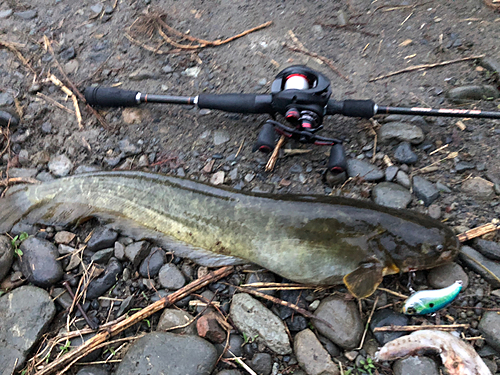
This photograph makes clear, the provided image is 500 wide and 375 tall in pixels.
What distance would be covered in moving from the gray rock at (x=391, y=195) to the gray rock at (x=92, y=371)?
2.47 meters

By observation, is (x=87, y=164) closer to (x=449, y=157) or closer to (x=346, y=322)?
(x=346, y=322)

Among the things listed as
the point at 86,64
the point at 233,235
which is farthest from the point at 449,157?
the point at 86,64

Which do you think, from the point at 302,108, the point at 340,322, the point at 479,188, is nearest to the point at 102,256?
the point at 340,322

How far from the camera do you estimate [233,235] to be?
280cm

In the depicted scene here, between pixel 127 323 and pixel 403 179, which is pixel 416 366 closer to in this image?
pixel 403 179

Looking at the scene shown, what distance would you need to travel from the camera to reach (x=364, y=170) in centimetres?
310

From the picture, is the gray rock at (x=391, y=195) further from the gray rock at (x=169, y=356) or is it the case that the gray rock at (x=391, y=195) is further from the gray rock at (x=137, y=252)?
the gray rock at (x=137, y=252)

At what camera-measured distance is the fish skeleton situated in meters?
2.57

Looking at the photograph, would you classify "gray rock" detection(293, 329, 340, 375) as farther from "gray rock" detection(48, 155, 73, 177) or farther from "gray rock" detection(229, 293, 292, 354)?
"gray rock" detection(48, 155, 73, 177)

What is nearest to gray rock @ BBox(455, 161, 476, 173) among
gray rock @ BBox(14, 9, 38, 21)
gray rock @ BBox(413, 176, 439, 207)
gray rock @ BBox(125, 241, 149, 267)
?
gray rock @ BBox(413, 176, 439, 207)

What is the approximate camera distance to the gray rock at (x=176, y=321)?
2627mm

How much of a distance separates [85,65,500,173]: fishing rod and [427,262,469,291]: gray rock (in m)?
1.03

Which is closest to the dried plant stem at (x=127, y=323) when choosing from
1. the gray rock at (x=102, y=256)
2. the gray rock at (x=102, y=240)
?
the gray rock at (x=102, y=256)

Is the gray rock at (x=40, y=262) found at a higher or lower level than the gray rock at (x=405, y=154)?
lower
